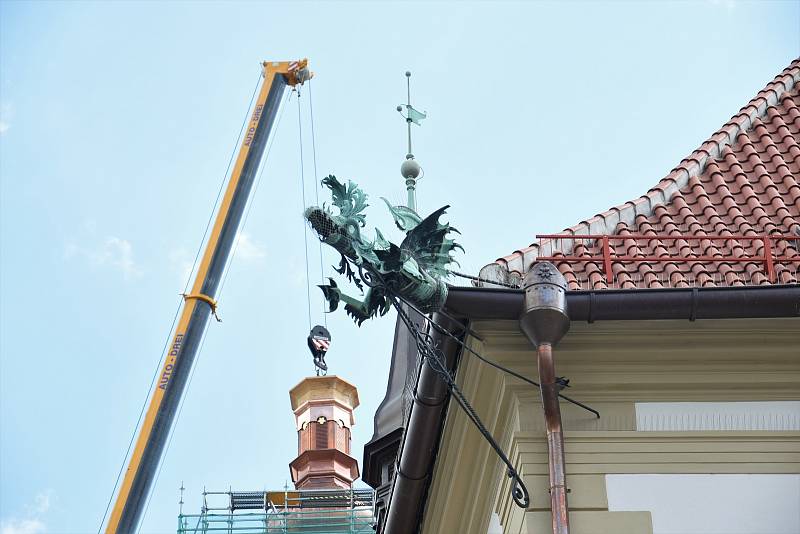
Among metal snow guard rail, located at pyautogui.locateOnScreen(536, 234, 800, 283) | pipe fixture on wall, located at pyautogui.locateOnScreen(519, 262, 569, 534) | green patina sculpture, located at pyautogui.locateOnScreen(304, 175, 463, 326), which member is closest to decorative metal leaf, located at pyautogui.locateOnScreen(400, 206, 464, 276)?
green patina sculpture, located at pyautogui.locateOnScreen(304, 175, 463, 326)

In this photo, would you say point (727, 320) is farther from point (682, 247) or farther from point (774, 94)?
point (774, 94)

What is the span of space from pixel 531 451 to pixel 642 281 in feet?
5.42

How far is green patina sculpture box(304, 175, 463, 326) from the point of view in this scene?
10.8 metres

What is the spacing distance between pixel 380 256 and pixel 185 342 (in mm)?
18147

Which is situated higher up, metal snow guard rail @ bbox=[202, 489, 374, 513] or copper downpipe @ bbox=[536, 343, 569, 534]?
metal snow guard rail @ bbox=[202, 489, 374, 513]

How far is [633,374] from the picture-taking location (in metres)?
11.4

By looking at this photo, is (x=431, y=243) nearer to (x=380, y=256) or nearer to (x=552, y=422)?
(x=380, y=256)

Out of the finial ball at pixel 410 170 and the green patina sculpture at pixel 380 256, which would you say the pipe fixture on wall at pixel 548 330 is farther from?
the finial ball at pixel 410 170

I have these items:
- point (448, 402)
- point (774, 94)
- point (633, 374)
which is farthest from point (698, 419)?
point (774, 94)

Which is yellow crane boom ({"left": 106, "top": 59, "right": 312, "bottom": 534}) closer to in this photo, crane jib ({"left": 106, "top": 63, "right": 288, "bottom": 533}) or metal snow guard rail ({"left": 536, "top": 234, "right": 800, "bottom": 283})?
crane jib ({"left": 106, "top": 63, "right": 288, "bottom": 533})

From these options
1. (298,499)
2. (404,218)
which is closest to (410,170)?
(404,218)

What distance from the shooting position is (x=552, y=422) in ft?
36.2

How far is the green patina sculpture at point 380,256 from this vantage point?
1080 cm

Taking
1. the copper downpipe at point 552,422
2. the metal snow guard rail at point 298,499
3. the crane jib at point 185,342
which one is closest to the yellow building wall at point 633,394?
the copper downpipe at point 552,422
